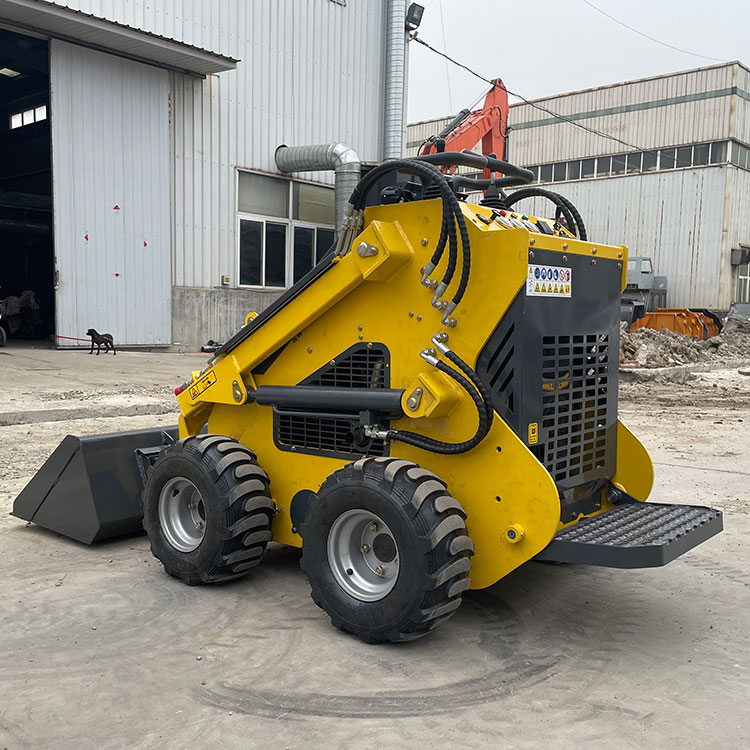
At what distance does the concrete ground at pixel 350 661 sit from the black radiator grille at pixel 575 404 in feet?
2.26

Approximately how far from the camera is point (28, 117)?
22.5 metres

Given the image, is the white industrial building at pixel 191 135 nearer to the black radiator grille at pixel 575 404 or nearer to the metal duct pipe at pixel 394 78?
the metal duct pipe at pixel 394 78

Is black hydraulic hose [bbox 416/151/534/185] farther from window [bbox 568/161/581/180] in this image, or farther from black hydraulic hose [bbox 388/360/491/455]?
window [bbox 568/161/581/180]

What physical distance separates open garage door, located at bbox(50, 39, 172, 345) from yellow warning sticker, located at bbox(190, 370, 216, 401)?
11365 millimetres

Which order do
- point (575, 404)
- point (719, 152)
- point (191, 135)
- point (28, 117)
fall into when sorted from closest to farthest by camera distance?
point (575, 404), point (191, 135), point (28, 117), point (719, 152)

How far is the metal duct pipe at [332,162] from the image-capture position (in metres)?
16.6

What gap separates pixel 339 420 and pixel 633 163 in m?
33.6

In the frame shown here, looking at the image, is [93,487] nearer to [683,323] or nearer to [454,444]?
[454,444]

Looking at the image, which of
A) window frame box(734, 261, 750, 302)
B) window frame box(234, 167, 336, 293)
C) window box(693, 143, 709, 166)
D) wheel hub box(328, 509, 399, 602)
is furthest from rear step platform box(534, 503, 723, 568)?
window box(693, 143, 709, 166)

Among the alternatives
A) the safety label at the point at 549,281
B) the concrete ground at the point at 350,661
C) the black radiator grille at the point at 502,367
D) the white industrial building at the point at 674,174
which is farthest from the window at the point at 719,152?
the black radiator grille at the point at 502,367

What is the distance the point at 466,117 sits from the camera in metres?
16.5

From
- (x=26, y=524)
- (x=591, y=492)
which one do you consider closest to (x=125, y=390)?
(x=26, y=524)

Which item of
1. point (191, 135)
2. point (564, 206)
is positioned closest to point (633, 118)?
point (191, 135)

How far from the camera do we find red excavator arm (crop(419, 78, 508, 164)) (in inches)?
632
